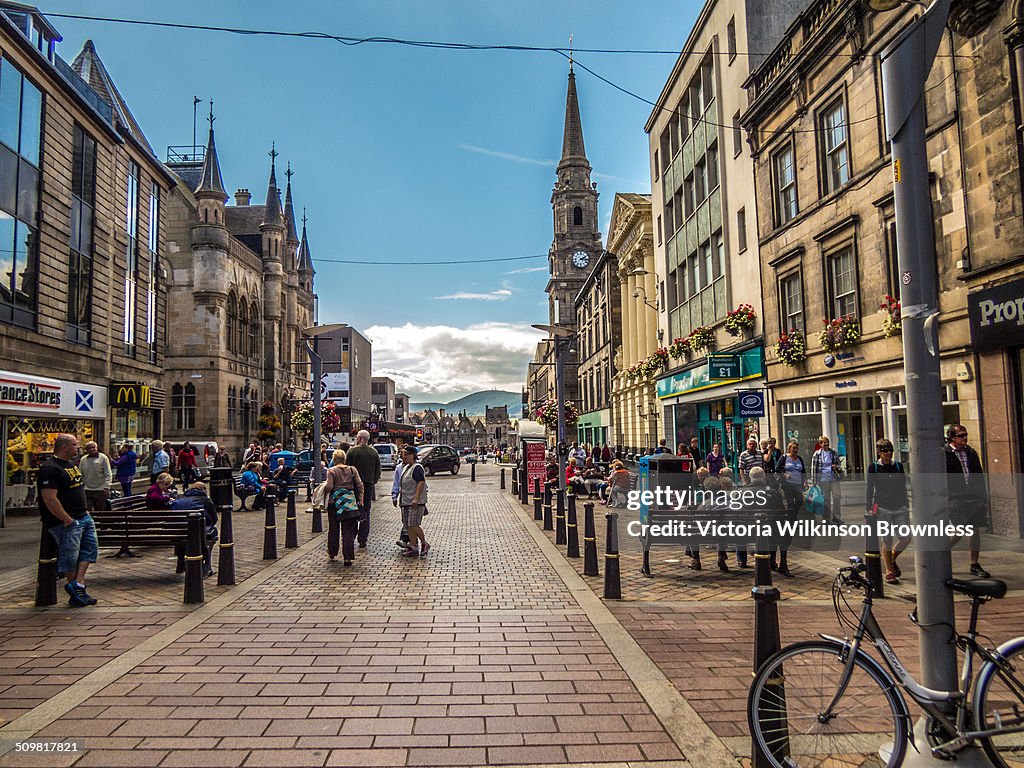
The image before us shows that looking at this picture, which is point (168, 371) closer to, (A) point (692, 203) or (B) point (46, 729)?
(A) point (692, 203)

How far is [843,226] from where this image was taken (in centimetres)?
1512

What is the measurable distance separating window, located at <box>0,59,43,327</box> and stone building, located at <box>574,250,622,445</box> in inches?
1073

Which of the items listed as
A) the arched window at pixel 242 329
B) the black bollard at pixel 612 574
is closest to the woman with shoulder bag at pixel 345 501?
the black bollard at pixel 612 574

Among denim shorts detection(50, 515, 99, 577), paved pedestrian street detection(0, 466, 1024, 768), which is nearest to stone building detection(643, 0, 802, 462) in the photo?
paved pedestrian street detection(0, 466, 1024, 768)

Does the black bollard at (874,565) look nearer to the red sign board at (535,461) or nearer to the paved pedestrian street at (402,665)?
the paved pedestrian street at (402,665)

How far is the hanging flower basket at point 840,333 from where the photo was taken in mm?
14664

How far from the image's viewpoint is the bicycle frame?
131 inches

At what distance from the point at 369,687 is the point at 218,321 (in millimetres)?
50071

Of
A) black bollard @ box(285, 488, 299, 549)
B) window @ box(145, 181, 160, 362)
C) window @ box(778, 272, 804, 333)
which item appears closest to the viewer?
black bollard @ box(285, 488, 299, 549)

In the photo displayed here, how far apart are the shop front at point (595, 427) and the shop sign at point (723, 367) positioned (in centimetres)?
2433

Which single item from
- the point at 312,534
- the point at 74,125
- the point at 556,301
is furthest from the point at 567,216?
the point at 312,534

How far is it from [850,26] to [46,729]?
17701 mm

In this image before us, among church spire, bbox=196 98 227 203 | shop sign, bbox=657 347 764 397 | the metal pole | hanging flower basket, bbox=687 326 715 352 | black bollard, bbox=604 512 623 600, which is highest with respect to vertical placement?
church spire, bbox=196 98 227 203

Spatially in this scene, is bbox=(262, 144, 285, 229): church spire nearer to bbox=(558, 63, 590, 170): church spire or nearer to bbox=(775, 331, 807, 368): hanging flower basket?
bbox=(558, 63, 590, 170): church spire
